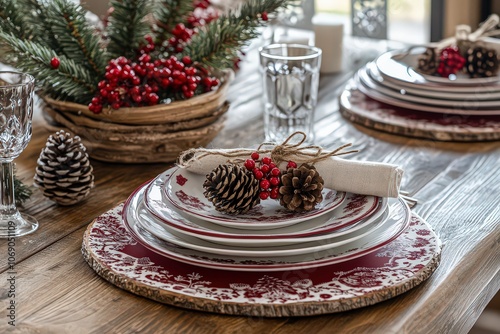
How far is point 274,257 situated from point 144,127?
41cm

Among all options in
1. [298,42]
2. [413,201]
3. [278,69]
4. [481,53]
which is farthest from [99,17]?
[413,201]

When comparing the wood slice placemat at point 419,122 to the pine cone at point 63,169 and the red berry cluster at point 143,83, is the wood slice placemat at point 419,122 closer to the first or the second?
the red berry cluster at point 143,83

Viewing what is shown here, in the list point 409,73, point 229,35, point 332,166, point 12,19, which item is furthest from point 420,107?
point 12,19

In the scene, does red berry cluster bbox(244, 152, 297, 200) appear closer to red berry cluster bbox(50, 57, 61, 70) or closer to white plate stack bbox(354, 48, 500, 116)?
red berry cluster bbox(50, 57, 61, 70)

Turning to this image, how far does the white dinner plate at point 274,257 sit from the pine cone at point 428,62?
65 centimetres

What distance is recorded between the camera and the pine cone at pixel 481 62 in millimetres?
1467

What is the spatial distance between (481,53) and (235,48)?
0.50 metres

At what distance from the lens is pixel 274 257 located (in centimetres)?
88

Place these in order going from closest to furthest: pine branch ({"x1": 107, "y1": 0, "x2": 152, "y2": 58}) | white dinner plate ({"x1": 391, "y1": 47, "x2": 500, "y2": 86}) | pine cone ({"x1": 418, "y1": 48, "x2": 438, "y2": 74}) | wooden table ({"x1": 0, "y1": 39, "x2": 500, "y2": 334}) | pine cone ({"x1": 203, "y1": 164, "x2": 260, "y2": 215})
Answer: wooden table ({"x1": 0, "y1": 39, "x2": 500, "y2": 334})
pine cone ({"x1": 203, "y1": 164, "x2": 260, "y2": 215})
pine branch ({"x1": 107, "y1": 0, "x2": 152, "y2": 58})
white dinner plate ({"x1": 391, "y1": 47, "x2": 500, "y2": 86})
pine cone ({"x1": 418, "y1": 48, "x2": 438, "y2": 74})

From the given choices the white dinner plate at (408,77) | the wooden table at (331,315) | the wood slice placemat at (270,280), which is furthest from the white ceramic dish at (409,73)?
the wood slice placemat at (270,280)

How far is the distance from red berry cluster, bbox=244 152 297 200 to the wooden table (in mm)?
175

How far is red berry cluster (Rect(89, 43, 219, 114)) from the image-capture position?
46.3 inches

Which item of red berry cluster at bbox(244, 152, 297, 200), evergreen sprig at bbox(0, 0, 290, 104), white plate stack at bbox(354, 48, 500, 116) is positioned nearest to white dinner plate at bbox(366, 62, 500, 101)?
white plate stack at bbox(354, 48, 500, 116)

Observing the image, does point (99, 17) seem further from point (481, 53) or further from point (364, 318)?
point (364, 318)
